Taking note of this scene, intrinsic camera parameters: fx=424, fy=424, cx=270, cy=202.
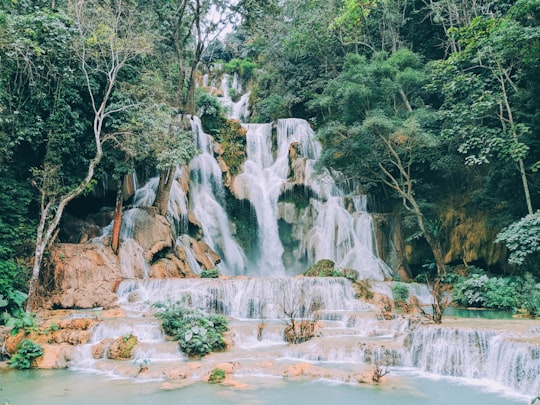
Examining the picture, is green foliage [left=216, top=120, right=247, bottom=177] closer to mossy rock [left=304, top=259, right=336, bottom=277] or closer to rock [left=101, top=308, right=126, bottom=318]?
mossy rock [left=304, top=259, right=336, bottom=277]

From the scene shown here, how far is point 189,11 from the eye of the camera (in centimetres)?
2047

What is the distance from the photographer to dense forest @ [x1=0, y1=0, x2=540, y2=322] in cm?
1233

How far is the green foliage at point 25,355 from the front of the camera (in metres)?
8.34

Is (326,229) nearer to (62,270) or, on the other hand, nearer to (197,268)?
(197,268)

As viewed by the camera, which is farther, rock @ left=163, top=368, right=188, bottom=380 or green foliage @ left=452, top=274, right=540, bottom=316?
green foliage @ left=452, top=274, right=540, bottom=316

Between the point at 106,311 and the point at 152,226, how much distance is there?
496cm

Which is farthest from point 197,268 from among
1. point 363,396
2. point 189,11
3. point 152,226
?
point 189,11

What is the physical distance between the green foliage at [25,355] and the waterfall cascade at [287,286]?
Answer: 0.79 metres

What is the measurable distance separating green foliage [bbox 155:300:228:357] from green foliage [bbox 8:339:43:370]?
8.22 feet

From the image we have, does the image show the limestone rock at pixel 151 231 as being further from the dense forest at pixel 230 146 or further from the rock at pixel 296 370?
the rock at pixel 296 370

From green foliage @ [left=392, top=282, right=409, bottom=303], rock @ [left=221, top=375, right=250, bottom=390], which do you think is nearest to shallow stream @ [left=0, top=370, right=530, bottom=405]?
rock @ [left=221, top=375, right=250, bottom=390]

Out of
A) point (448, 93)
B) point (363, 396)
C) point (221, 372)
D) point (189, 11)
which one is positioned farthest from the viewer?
point (189, 11)

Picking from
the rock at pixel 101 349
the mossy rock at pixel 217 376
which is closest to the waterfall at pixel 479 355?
the mossy rock at pixel 217 376

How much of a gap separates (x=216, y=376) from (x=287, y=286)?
19.6 feet
